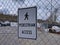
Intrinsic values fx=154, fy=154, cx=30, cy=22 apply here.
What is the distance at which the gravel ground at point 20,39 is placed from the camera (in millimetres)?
1675

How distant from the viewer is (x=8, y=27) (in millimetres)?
1846

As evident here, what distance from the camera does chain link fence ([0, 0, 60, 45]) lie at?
1.54 m

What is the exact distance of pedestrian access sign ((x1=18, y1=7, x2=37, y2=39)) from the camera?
163cm

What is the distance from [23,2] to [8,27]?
0.35m

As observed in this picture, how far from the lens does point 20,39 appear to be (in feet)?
5.98

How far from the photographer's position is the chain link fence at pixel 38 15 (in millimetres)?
1541

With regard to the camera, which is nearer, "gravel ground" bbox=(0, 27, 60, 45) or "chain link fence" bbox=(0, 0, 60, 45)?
"chain link fence" bbox=(0, 0, 60, 45)

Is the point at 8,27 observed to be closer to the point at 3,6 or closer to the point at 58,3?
the point at 3,6

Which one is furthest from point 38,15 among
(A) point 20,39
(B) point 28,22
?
(A) point 20,39

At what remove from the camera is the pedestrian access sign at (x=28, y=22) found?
163 cm

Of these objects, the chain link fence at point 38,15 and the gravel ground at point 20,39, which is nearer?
the chain link fence at point 38,15

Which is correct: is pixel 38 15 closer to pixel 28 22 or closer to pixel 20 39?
pixel 28 22

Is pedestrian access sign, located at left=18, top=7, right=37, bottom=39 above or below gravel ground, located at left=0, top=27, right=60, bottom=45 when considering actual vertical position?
above

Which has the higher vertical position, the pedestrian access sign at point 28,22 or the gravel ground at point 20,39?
the pedestrian access sign at point 28,22
